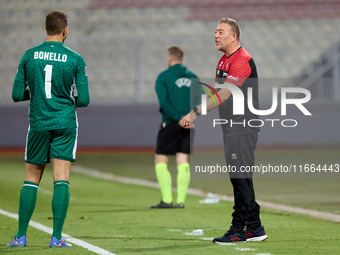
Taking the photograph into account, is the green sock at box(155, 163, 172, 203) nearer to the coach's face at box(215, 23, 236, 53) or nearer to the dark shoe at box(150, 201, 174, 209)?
the dark shoe at box(150, 201, 174, 209)

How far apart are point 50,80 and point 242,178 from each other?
1.82 meters

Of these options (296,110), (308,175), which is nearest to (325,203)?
(308,175)

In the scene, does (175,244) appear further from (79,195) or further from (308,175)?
(308,175)

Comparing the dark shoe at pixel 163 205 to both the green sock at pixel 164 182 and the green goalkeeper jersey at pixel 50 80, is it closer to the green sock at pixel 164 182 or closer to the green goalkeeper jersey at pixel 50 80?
the green sock at pixel 164 182

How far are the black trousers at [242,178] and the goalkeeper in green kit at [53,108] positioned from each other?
1.35 metres

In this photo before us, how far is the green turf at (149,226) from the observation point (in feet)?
16.2

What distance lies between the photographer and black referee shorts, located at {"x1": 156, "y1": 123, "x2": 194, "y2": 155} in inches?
322

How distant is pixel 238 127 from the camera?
17.0 ft

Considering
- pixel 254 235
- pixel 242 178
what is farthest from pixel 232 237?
pixel 242 178

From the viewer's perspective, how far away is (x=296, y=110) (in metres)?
20.0

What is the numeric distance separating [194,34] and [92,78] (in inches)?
207

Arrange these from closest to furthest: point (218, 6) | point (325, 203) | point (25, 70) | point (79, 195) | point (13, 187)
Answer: point (25, 70) → point (325, 203) → point (79, 195) → point (13, 187) → point (218, 6)

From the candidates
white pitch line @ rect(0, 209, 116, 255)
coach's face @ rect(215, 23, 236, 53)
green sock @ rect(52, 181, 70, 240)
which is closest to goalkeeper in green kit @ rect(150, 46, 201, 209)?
white pitch line @ rect(0, 209, 116, 255)

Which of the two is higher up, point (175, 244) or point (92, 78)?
point (92, 78)
